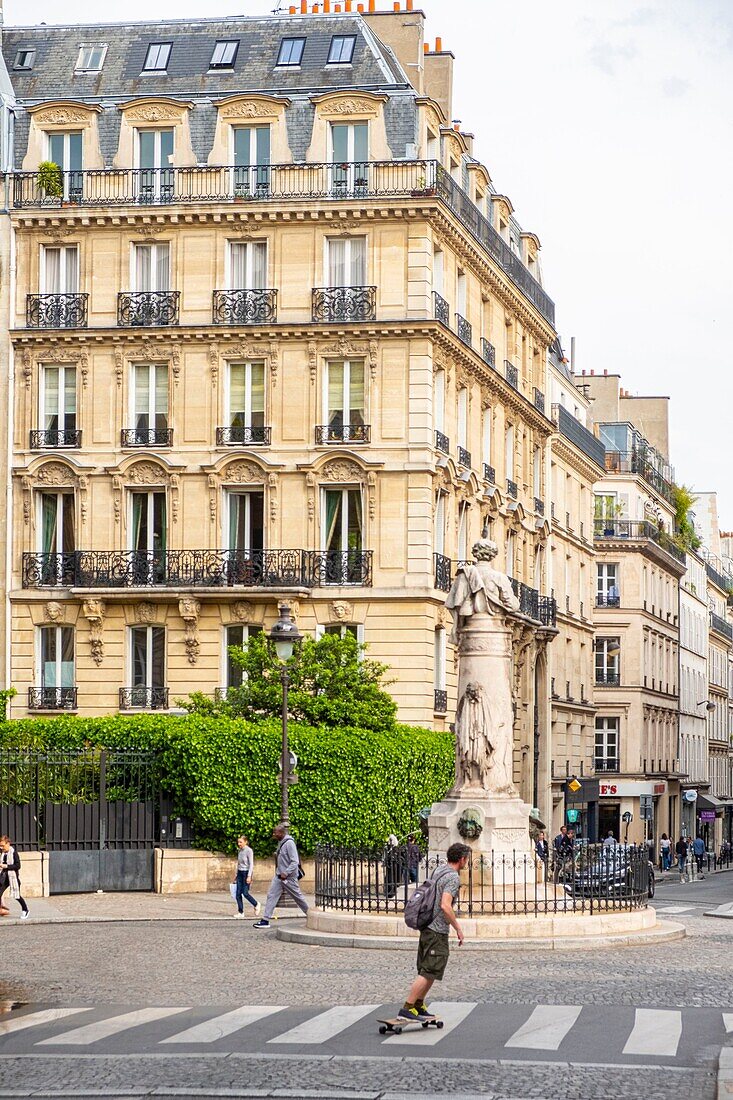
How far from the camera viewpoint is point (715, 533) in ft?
396

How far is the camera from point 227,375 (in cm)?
4494

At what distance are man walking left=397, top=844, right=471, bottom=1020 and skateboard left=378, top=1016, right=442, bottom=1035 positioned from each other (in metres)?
0.04

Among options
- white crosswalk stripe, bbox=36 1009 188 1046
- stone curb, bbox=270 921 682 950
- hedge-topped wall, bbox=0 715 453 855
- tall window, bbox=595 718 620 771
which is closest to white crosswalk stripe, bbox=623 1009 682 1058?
white crosswalk stripe, bbox=36 1009 188 1046

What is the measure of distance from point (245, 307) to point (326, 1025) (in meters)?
30.4

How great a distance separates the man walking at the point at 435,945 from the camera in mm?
15516

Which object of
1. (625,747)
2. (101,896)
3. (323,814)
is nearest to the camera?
(101,896)

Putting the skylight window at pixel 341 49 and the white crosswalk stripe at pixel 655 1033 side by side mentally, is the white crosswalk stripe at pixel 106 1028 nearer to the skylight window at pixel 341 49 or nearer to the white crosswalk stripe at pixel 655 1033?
the white crosswalk stripe at pixel 655 1033

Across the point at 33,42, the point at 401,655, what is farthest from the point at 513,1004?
the point at 33,42

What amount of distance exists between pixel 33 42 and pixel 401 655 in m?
19.1

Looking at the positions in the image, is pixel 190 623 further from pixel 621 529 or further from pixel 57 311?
pixel 621 529

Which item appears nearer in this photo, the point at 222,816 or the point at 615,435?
the point at 222,816

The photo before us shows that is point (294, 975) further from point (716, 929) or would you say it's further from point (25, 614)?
point (25, 614)

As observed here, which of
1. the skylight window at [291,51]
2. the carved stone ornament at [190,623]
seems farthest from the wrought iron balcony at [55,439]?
the skylight window at [291,51]

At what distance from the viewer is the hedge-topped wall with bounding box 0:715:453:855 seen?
3697cm
